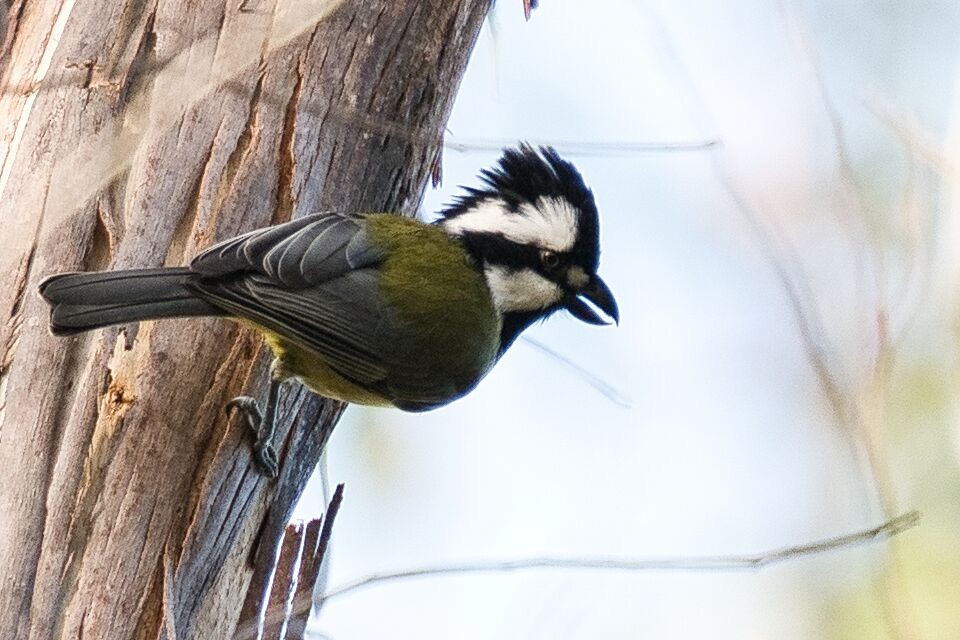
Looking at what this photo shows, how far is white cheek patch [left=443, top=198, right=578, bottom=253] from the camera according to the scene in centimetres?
293

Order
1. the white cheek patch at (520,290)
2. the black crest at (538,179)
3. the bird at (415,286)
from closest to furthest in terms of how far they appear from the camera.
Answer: the bird at (415,286) → the black crest at (538,179) → the white cheek patch at (520,290)

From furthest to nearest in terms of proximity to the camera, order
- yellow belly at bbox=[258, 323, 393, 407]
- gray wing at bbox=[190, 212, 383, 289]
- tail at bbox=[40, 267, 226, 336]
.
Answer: yellow belly at bbox=[258, 323, 393, 407] < gray wing at bbox=[190, 212, 383, 289] < tail at bbox=[40, 267, 226, 336]

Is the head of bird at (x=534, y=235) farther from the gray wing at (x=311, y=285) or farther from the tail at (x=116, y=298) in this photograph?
the tail at (x=116, y=298)

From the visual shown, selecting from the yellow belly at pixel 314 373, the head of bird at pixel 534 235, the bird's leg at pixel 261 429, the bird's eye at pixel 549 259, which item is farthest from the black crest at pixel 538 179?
the bird's leg at pixel 261 429

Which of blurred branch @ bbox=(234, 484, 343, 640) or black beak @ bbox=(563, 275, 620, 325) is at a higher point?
black beak @ bbox=(563, 275, 620, 325)

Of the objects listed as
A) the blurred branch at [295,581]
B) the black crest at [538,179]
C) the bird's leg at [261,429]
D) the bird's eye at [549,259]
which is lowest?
the blurred branch at [295,581]

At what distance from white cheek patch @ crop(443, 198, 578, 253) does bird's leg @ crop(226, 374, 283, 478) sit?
0.82 meters

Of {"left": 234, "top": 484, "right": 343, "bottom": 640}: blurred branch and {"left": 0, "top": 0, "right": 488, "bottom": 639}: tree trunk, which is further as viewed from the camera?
{"left": 234, "top": 484, "right": 343, "bottom": 640}: blurred branch

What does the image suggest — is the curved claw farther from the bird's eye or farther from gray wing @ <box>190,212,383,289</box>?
the bird's eye

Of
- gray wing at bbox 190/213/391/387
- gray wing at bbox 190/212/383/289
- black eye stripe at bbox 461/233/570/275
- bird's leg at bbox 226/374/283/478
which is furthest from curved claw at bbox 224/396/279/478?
black eye stripe at bbox 461/233/570/275

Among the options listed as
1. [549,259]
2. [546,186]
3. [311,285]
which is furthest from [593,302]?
[311,285]

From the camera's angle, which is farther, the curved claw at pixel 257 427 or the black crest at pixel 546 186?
the black crest at pixel 546 186

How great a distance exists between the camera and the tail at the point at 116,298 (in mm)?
2271

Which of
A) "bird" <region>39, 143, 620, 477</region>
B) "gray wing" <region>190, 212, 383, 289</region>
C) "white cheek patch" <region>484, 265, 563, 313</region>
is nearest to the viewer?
"gray wing" <region>190, 212, 383, 289</region>
